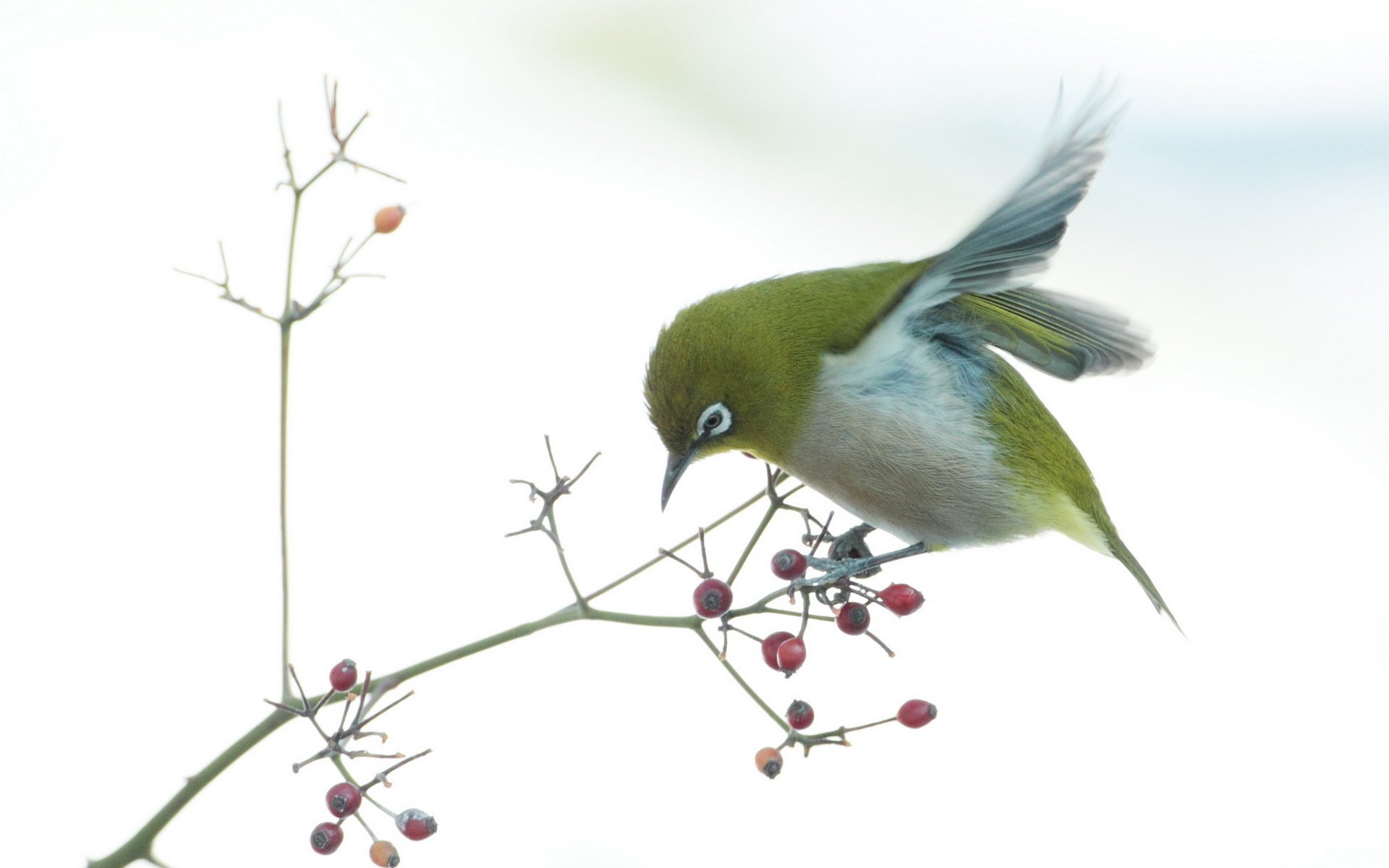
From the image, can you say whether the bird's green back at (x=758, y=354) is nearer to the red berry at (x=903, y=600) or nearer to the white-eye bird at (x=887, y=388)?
the white-eye bird at (x=887, y=388)

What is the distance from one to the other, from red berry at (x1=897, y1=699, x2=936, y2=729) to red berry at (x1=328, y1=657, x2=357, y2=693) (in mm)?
937

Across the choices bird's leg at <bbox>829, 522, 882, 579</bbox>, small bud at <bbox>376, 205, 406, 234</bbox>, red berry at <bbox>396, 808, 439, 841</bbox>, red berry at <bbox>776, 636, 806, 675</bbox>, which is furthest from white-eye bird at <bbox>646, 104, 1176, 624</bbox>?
red berry at <bbox>396, 808, 439, 841</bbox>

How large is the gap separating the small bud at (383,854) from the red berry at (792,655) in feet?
2.34

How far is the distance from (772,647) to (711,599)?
30 cm

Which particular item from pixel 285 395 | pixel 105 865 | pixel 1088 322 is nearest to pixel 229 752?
pixel 105 865

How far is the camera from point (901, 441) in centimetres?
264

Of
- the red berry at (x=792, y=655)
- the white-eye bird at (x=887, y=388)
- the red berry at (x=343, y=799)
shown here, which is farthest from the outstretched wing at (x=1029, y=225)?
the red berry at (x=343, y=799)

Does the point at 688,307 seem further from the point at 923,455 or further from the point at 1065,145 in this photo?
the point at 1065,145

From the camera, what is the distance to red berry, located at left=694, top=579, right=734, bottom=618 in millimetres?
1859

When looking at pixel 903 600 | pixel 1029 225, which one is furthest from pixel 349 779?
pixel 1029 225

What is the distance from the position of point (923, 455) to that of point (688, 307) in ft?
2.04

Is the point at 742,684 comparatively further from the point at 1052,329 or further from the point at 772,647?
the point at 1052,329

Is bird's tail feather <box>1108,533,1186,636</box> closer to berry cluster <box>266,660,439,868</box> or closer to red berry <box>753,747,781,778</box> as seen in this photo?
red berry <box>753,747,781,778</box>

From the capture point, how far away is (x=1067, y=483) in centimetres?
291
